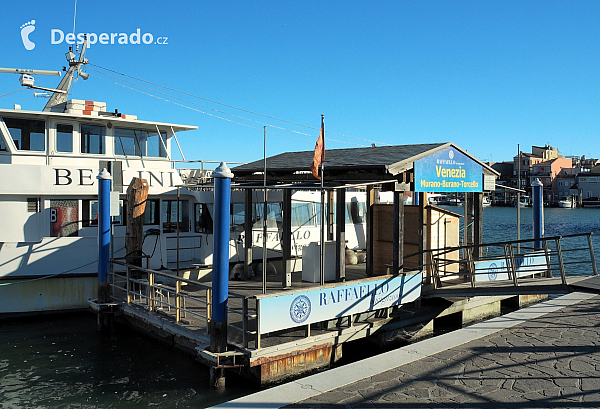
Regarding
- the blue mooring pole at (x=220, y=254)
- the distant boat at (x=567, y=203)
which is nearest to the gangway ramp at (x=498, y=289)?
the blue mooring pole at (x=220, y=254)

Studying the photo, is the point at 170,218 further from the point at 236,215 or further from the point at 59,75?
the point at 59,75

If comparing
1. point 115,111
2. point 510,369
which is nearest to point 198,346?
point 510,369

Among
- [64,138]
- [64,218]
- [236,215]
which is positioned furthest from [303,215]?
[64,138]

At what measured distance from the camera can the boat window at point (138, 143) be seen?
639 inches

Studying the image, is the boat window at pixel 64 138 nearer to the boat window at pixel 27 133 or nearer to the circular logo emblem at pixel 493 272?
the boat window at pixel 27 133

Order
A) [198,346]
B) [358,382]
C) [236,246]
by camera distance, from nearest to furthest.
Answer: [358,382], [198,346], [236,246]

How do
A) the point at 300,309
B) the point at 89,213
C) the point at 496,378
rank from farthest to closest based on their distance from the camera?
the point at 89,213 < the point at 300,309 < the point at 496,378

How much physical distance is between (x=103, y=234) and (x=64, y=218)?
8.19 ft

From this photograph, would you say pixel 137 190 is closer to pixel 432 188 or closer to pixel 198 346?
pixel 198 346

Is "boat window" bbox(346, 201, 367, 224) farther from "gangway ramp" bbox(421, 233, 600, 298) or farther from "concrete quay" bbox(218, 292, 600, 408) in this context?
"concrete quay" bbox(218, 292, 600, 408)

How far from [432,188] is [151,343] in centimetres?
752

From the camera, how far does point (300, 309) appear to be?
9.32m

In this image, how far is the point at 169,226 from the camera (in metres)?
16.0

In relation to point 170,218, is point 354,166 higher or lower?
higher
